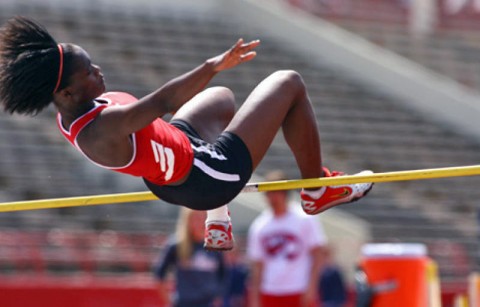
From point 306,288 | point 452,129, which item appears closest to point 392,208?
point 452,129

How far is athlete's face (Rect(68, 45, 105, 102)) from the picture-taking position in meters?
5.27

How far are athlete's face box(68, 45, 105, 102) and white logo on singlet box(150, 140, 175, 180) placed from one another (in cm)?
36

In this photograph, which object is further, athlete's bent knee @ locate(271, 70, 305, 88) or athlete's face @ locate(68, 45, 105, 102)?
athlete's bent knee @ locate(271, 70, 305, 88)

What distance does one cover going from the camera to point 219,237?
19.8ft

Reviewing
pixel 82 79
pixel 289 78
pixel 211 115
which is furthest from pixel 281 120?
pixel 82 79

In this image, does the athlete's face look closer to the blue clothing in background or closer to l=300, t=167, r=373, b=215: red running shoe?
l=300, t=167, r=373, b=215: red running shoe

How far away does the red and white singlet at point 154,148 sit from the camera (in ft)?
17.4

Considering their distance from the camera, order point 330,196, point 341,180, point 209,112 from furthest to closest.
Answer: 1. point 330,196
2. point 209,112
3. point 341,180

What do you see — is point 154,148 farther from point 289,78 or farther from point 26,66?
point 289,78

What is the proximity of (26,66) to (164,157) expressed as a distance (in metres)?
0.76

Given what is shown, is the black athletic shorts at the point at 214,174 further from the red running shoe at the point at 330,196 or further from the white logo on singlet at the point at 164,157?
the red running shoe at the point at 330,196

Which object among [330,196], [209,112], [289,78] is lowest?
[330,196]

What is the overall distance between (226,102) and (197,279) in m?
2.52

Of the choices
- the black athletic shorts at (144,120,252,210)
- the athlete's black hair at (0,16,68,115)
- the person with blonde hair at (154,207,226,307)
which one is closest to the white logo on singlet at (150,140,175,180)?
the black athletic shorts at (144,120,252,210)
